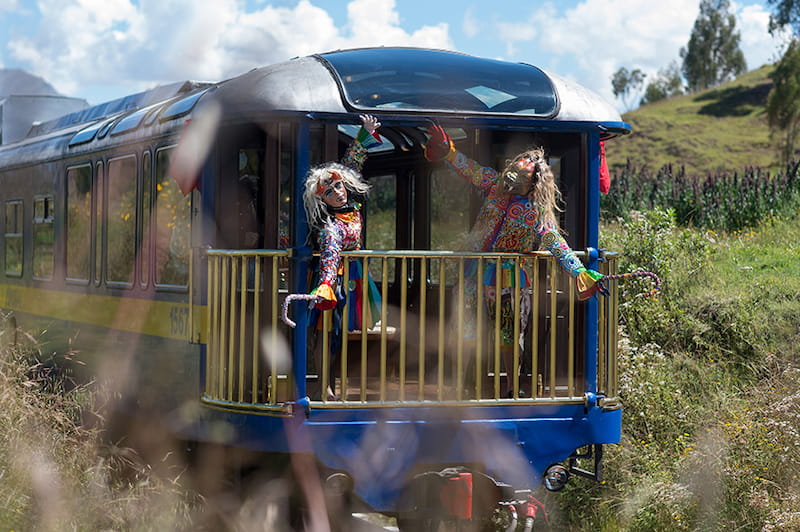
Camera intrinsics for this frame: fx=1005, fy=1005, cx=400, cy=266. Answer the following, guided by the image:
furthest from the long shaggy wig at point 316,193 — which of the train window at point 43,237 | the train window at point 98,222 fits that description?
the train window at point 43,237

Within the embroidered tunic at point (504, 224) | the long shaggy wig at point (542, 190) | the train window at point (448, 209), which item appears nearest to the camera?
the embroidered tunic at point (504, 224)

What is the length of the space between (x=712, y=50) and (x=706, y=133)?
30585 mm

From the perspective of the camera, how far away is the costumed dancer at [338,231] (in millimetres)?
5727

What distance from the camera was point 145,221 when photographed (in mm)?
7453

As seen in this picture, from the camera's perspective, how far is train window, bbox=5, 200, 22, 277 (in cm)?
1071

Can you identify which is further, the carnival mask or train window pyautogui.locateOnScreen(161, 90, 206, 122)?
train window pyautogui.locateOnScreen(161, 90, 206, 122)

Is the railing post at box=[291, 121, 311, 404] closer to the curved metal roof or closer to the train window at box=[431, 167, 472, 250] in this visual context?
the curved metal roof

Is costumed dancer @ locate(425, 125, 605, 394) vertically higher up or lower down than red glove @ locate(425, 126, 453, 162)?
lower down

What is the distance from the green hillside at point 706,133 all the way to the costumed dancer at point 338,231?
32301 mm

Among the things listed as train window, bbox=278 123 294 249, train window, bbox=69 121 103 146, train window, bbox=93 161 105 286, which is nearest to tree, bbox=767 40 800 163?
train window, bbox=69 121 103 146

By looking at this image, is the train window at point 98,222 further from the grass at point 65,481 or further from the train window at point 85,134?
the grass at point 65,481

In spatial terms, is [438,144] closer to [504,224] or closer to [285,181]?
[504,224]

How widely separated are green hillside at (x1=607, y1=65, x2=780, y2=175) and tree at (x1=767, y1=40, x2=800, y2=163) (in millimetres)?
1234

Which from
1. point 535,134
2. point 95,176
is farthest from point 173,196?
point 535,134
